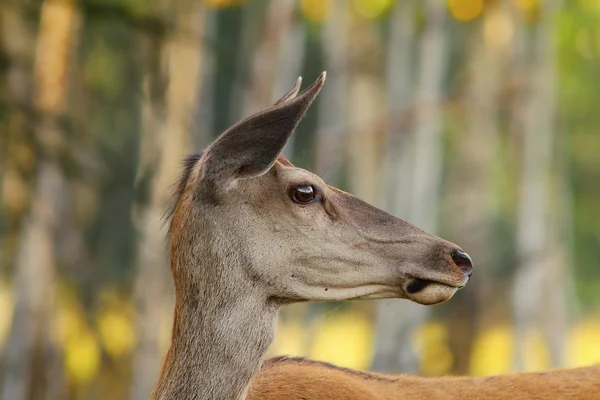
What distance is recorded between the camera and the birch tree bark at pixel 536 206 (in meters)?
23.4

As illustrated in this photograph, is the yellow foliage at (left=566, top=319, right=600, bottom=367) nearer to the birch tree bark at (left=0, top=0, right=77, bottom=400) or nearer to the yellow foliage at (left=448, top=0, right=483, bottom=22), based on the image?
the yellow foliage at (left=448, top=0, right=483, bottom=22)

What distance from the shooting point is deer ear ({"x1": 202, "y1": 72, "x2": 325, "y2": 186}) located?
5445 millimetres

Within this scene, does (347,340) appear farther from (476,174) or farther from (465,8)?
(465,8)

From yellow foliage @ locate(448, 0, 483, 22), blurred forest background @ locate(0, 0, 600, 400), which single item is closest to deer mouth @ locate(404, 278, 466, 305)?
blurred forest background @ locate(0, 0, 600, 400)

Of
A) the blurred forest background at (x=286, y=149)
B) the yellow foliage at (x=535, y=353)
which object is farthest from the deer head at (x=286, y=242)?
the yellow foliage at (x=535, y=353)

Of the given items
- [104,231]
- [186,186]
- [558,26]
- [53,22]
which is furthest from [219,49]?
[558,26]

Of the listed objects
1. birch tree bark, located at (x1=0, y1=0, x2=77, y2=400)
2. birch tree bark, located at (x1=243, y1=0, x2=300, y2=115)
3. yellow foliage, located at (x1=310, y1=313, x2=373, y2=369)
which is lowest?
yellow foliage, located at (x1=310, y1=313, x2=373, y2=369)

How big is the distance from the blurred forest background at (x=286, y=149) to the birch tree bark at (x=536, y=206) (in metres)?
0.06

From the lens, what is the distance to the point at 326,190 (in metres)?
5.96

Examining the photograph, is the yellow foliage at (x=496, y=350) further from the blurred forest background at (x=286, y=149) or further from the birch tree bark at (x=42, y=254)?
the birch tree bark at (x=42, y=254)

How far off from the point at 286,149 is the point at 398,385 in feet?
41.3

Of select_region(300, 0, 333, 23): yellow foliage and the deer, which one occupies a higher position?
select_region(300, 0, 333, 23): yellow foliage

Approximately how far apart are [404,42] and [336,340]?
12.5 meters

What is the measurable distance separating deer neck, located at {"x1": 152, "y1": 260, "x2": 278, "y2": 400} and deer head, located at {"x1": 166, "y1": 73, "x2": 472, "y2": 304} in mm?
41
